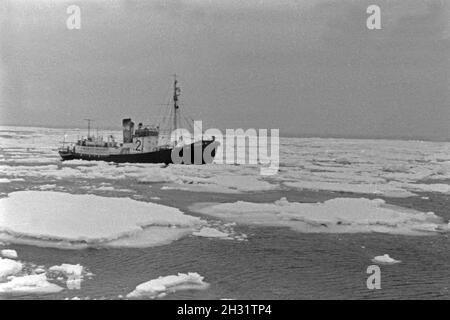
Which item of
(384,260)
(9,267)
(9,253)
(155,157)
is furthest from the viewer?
(155,157)

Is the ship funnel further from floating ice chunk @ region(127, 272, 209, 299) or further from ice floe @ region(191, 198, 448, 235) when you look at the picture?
floating ice chunk @ region(127, 272, 209, 299)

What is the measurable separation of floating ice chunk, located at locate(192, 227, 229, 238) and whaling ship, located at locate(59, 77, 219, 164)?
16.1m

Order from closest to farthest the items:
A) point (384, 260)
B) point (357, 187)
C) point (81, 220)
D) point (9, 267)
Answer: point (9, 267) < point (384, 260) < point (81, 220) < point (357, 187)

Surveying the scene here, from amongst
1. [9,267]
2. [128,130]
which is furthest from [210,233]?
[128,130]

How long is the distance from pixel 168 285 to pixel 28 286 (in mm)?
1943

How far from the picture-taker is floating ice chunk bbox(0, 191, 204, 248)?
8.10 meters

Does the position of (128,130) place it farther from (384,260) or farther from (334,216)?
(384,260)

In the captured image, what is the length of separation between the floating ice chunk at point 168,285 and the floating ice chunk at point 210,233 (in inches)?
90.2

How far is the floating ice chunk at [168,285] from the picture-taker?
232 inches

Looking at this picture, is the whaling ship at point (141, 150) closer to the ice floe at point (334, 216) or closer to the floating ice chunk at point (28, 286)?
the ice floe at point (334, 216)

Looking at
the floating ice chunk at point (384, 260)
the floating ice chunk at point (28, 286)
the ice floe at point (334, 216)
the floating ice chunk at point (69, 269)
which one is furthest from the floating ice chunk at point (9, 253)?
the floating ice chunk at point (384, 260)

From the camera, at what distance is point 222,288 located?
625cm

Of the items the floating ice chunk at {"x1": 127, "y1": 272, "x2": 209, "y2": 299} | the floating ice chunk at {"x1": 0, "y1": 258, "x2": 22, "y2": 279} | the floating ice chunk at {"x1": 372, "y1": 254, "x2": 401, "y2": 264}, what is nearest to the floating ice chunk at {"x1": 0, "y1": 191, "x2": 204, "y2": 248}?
the floating ice chunk at {"x1": 0, "y1": 258, "x2": 22, "y2": 279}

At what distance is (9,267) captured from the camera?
6.54m
